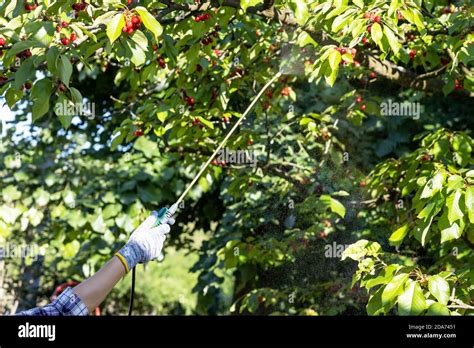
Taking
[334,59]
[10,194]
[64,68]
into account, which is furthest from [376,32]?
[10,194]

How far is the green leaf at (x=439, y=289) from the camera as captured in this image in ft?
8.57

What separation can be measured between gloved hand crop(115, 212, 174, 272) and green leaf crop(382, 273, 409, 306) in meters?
0.85

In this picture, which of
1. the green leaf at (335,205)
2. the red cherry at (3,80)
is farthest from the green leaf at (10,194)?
the red cherry at (3,80)

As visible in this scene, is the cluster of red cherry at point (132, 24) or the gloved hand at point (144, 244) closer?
the gloved hand at point (144, 244)

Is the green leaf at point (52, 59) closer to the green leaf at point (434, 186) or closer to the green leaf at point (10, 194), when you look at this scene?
the green leaf at point (434, 186)

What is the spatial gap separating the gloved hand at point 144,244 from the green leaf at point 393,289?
848 millimetres

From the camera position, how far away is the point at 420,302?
254 cm

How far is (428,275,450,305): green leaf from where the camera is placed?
8.57 feet

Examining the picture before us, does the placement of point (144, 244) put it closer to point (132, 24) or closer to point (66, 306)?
point (66, 306)

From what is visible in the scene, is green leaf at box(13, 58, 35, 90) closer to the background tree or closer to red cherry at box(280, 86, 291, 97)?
the background tree

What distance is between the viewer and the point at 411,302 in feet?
8.32

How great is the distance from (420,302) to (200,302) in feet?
14.2
